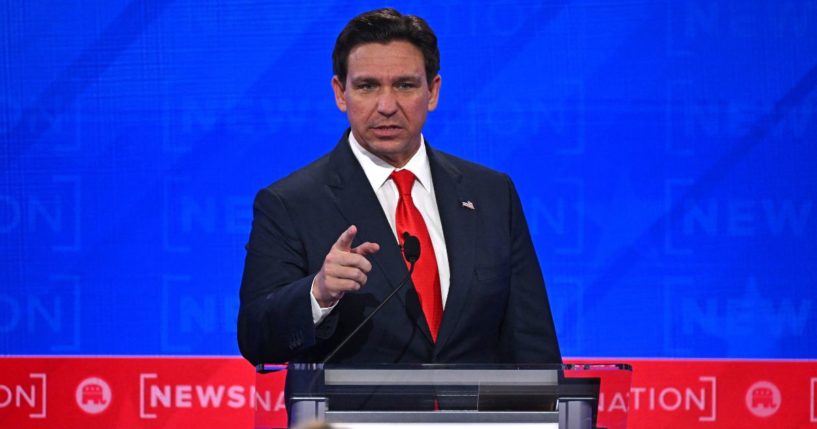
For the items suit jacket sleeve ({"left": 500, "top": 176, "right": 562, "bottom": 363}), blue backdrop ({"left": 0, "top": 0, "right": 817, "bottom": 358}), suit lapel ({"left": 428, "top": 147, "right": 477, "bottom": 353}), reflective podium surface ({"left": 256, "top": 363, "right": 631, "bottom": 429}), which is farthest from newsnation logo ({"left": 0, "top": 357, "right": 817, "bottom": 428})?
reflective podium surface ({"left": 256, "top": 363, "right": 631, "bottom": 429})

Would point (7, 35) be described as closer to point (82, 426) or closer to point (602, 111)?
point (82, 426)

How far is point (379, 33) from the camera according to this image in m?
2.47

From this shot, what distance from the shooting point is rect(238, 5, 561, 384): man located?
2.27 m

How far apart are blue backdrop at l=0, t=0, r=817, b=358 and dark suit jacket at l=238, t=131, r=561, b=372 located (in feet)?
3.72

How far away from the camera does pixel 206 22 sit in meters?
3.70

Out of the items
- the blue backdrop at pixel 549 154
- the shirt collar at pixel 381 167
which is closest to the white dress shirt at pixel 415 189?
the shirt collar at pixel 381 167

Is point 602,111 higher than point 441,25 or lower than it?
lower

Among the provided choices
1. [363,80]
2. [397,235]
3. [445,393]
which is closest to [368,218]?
[397,235]

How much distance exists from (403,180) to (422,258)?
19 centimetres

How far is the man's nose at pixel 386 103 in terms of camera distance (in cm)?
244

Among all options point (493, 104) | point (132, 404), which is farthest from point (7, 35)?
point (493, 104)

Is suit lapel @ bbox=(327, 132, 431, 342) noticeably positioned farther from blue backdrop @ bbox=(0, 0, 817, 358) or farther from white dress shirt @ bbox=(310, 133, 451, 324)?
blue backdrop @ bbox=(0, 0, 817, 358)

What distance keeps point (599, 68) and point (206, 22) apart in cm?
125

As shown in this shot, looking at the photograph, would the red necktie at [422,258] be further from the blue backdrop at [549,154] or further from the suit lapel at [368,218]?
the blue backdrop at [549,154]
